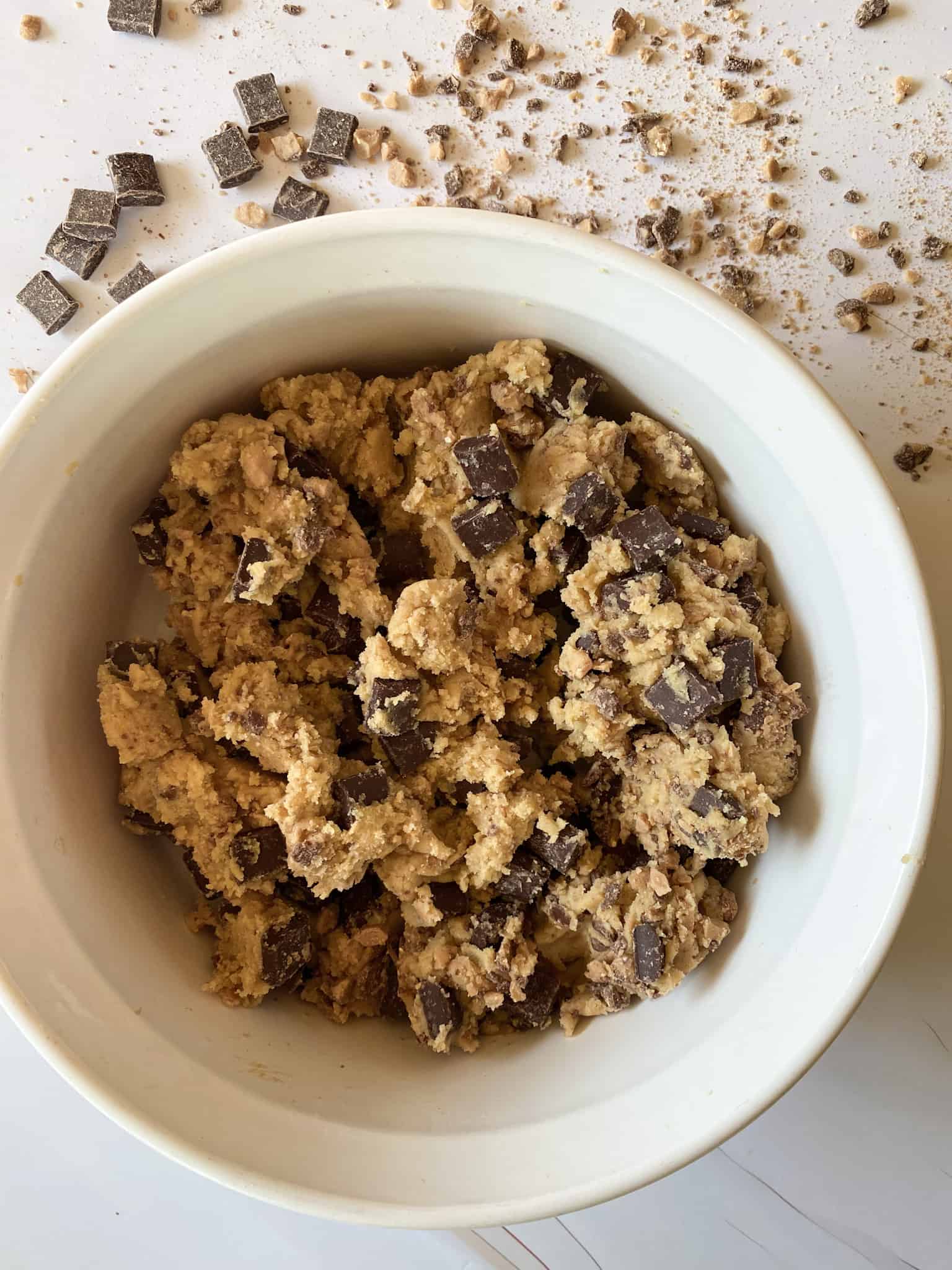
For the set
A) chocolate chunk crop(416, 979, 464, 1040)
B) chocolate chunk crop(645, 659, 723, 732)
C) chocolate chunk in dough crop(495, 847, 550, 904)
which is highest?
chocolate chunk crop(645, 659, 723, 732)

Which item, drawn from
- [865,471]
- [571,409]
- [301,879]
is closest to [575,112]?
[571,409]

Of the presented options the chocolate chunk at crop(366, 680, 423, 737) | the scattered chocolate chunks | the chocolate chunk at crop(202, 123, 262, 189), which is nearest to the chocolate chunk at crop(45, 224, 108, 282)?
the scattered chocolate chunks

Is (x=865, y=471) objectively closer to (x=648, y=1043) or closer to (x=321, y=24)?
(x=648, y=1043)

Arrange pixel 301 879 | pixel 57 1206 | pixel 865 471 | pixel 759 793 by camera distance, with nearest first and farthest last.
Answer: pixel 865 471 → pixel 759 793 → pixel 301 879 → pixel 57 1206

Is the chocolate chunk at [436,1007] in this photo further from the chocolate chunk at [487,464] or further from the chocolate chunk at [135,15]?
the chocolate chunk at [135,15]

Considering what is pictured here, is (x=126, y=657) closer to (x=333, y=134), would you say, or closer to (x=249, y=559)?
(x=249, y=559)

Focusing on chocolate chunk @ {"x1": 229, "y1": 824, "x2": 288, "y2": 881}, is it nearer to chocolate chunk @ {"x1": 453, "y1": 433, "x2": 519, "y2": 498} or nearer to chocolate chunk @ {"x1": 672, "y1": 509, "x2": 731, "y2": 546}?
chocolate chunk @ {"x1": 453, "y1": 433, "x2": 519, "y2": 498}
